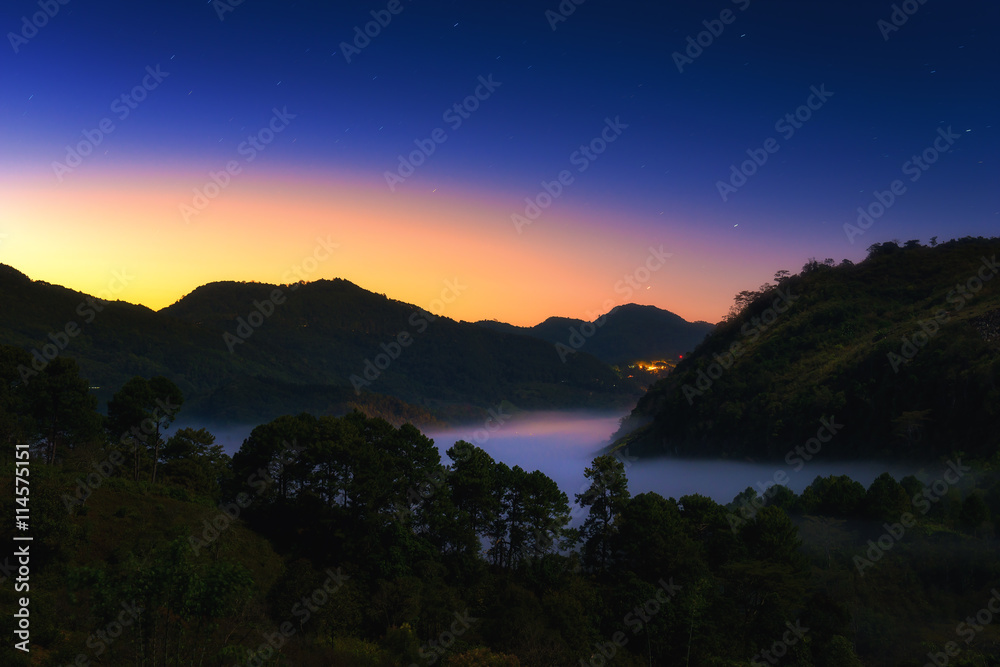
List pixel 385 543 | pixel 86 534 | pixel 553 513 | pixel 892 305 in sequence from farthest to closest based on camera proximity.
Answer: pixel 892 305 < pixel 553 513 < pixel 385 543 < pixel 86 534

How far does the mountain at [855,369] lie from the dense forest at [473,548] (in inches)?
1128

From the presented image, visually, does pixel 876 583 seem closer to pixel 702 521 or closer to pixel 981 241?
pixel 702 521

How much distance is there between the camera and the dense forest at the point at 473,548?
1286 inches

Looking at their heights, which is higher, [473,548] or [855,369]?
[855,369]

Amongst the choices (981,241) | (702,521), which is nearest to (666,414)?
(981,241)

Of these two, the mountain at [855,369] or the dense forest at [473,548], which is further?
the mountain at [855,369]

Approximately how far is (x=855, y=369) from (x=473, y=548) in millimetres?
82151

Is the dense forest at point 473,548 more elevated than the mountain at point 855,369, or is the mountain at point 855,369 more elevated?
the mountain at point 855,369

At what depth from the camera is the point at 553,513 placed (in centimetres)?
4606

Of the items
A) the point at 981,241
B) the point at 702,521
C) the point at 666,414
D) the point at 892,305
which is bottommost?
the point at 702,521

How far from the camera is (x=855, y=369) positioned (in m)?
103

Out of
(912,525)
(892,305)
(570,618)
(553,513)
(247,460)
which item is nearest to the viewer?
(570,618)

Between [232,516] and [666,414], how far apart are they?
365ft

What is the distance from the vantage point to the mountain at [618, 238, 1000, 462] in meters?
82.8
